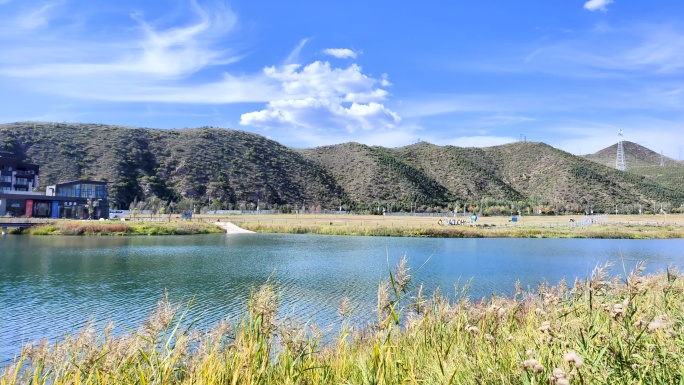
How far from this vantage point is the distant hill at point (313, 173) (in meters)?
87.8

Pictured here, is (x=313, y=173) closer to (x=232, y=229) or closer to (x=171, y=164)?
(x=171, y=164)

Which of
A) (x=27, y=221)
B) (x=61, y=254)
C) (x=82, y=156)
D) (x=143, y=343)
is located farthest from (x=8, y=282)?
(x=82, y=156)

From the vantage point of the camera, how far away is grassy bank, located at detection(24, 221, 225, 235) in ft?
161

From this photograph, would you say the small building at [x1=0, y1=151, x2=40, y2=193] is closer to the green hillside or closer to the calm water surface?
the green hillside

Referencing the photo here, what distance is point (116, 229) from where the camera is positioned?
50.5m

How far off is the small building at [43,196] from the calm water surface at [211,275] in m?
26.8

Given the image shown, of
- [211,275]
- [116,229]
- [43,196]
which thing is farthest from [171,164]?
[211,275]

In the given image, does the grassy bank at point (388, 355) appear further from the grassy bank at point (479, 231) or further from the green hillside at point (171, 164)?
the green hillside at point (171, 164)

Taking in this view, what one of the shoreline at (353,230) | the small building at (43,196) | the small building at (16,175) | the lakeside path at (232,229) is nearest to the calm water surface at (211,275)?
the shoreline at (353,230)

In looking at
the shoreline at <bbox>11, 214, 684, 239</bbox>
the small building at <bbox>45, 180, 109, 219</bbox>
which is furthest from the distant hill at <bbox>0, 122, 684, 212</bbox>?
the shoreline at <bbox>11, 214, 684, 239</bbox>

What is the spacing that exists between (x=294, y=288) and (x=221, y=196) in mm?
74535

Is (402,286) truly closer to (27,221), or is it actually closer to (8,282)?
(8,282)

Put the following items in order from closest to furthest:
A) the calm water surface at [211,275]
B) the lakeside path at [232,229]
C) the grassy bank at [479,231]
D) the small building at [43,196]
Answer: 1. the calm water surface at [211,275]
2. the grassy bank at [479,231]
3. the lakeside path at [232,229]
4. the small building at [43,196]

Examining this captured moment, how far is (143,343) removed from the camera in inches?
188
